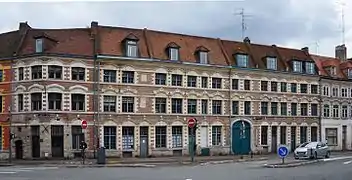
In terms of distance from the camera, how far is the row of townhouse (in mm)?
47906

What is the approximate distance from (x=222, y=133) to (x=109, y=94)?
1417 centimetres

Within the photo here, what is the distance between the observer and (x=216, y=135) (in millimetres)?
57281

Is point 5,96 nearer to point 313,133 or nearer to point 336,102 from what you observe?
point 313,133

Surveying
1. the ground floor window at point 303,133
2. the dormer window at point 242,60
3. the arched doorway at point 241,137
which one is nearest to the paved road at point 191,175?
the arched doorway at point 241,137

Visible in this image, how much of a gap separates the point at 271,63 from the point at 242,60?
4595mm

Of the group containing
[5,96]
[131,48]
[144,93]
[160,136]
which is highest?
[131,48]

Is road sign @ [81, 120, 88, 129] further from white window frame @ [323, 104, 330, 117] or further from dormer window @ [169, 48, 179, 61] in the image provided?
white window frame @ [323, 104, 330, 117]

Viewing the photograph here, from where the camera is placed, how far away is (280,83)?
63.2 meters

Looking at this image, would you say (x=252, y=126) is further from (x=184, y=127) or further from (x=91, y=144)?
(x=91, y=144)

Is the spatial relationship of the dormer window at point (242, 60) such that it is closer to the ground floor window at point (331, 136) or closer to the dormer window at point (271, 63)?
the dormer window at point (271, 63)

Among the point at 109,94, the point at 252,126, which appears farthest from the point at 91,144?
the point at 252,126

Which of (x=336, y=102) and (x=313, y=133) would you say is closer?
(x=313, y=133)

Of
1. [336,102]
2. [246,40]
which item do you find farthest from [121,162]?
[336,102]

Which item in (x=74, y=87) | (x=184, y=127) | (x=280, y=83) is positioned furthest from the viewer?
(x=280, y=83)
